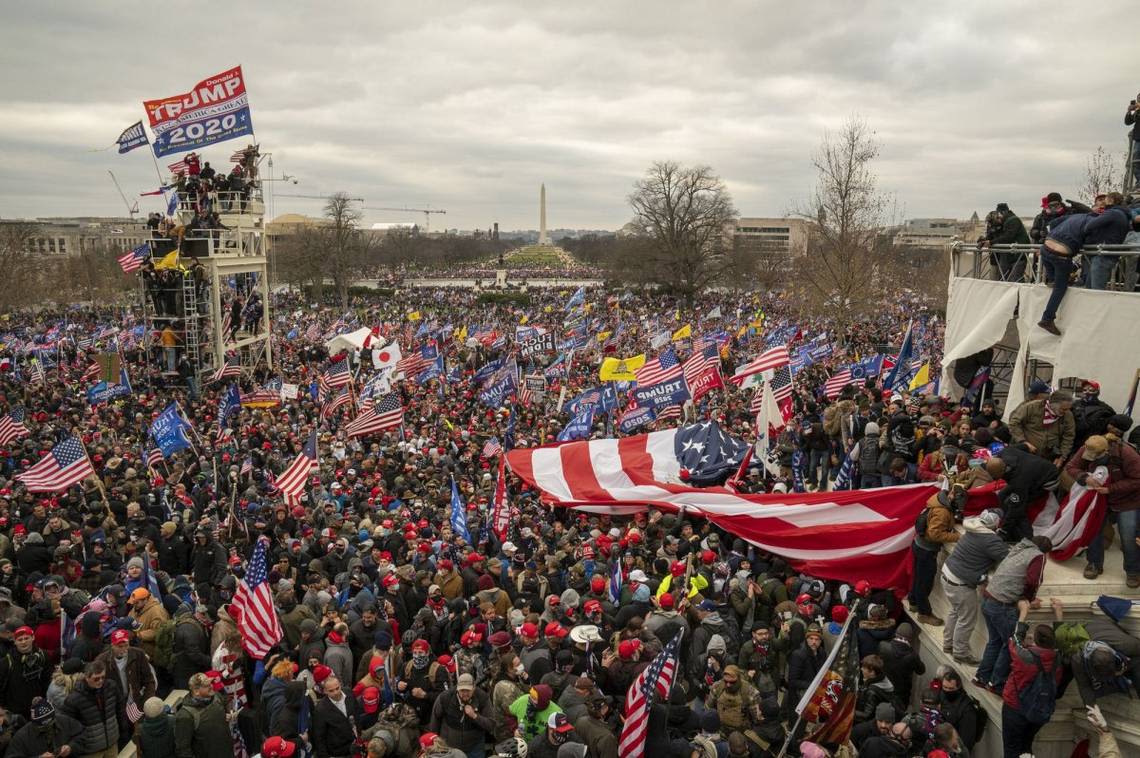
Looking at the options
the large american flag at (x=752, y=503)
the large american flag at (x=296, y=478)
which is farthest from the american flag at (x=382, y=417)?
the large american flag at (x=752, y=503)

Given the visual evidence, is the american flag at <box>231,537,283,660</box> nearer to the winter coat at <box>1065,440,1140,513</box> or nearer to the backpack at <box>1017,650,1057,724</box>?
the backpack at <box>1017,650,1057,724</box>

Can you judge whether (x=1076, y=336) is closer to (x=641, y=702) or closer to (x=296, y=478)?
(x=641, y=702)

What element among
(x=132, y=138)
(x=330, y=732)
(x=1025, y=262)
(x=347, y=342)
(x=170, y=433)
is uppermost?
(x=132, y=138)

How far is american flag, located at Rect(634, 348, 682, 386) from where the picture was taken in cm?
1584

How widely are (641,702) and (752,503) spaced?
179 inches

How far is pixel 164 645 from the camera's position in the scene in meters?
7.47

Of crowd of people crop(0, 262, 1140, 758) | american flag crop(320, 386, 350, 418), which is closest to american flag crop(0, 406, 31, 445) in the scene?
crowd of people crop(0, 262, 1140, 758)

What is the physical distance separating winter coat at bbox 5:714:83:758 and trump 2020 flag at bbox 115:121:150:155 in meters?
23.8

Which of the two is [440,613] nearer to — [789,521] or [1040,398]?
[789,521]

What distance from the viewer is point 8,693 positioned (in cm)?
697

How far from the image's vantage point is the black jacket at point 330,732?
611cm

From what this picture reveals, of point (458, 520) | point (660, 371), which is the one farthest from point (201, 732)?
point (660, 371)

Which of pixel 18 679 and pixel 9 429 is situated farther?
pixel 9 429

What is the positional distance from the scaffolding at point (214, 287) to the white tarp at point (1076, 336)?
2368cm
